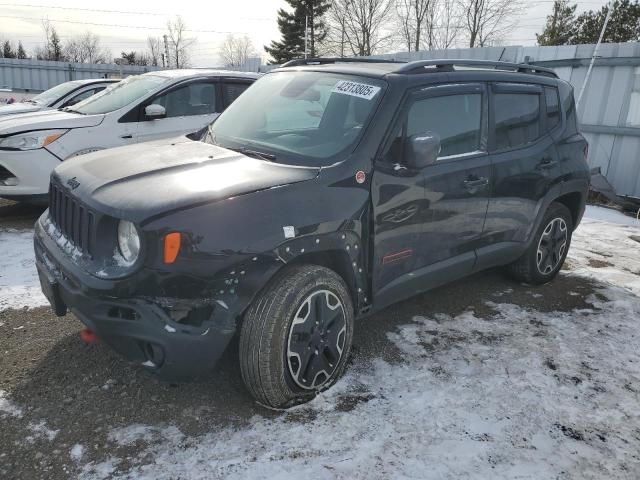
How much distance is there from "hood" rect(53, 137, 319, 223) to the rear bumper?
297 cm

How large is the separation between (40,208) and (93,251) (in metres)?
5.06

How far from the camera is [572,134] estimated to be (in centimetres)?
465

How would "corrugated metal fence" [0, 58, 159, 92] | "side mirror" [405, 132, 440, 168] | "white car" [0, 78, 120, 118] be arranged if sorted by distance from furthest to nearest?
"corrugated metal fence" [0, 58, 159, 92], "white car" [0, 78, 120, 118], "side mirror" [405, 132, 440, 168]

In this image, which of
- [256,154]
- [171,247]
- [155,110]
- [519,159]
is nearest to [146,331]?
[171,247]

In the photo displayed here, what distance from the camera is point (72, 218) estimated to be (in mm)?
2764

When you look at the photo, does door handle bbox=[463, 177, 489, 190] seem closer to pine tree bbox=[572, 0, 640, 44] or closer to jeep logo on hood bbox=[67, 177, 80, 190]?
jeep logo on hood bbox=[67, 177, 80, 190]

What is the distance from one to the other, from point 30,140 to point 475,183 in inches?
196

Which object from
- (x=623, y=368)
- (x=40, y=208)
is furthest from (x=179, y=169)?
(x=40, y=208)

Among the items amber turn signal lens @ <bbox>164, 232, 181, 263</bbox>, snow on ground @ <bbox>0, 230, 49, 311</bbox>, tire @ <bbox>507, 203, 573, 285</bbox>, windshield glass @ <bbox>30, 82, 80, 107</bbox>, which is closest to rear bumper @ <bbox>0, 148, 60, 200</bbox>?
snow on ground @ <bbox>0, 230, 49, 311</bbox>

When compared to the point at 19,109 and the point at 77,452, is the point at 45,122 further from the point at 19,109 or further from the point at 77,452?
the point at 77,452

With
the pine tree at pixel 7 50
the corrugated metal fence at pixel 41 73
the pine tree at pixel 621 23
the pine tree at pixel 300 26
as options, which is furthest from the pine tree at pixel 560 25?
the pine tree at pixel 7 50

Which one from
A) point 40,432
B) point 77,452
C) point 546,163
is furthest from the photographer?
point 546,163

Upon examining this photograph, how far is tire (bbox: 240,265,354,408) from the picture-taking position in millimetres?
2543

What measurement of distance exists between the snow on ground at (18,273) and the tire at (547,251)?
4008mm
